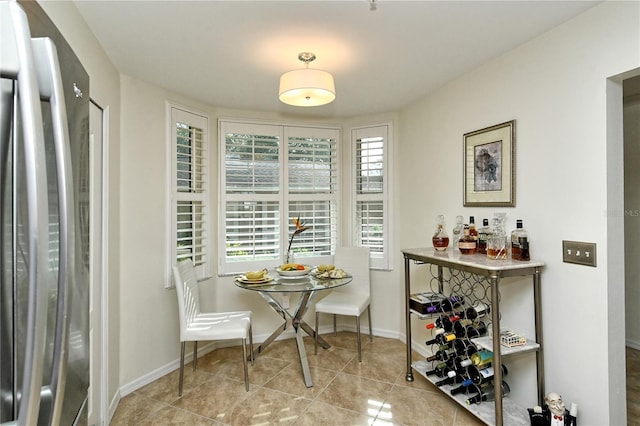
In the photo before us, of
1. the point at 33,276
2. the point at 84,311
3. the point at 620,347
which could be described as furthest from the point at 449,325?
the point at 33,276

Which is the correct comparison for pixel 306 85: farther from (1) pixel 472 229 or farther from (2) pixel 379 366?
(2) pixel 379 366

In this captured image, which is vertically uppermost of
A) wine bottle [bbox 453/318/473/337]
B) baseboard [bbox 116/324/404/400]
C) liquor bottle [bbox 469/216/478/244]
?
liquor bottle [bbox 469/216/478/244]

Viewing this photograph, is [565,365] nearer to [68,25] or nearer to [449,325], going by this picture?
[449,325]

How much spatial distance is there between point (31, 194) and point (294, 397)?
232cm

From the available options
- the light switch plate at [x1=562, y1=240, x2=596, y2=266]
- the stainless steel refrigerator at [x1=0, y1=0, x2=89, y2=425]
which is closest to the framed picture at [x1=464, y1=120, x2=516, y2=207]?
the light switch plate at [x1=562, y1=240, x2=596, y2=266]

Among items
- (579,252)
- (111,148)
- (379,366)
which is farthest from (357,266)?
(111,148)

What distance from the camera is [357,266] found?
3529 millimetres

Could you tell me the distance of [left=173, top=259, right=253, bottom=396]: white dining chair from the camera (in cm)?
249

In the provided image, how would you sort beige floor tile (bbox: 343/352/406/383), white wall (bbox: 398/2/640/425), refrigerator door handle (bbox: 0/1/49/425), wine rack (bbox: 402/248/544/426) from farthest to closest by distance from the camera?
beige floor tile (bbox: 343/352/406/383) < wine rack (bbox: 402/248/544/426) < white wall (bbox: 398/2/640/425) < refrigerator door handle (bbox: 0/1/49/425)

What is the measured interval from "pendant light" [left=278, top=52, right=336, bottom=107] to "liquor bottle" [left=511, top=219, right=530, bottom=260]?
1416 millimetres

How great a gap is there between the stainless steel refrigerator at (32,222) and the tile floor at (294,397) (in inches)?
71.8

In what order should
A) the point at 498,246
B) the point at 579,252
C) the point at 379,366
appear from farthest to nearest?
the point at 379,366 < the point at 498,246 < the point at 579,252

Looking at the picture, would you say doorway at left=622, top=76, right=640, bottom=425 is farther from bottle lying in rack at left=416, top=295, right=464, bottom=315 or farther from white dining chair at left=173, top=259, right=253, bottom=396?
white dining chair at left=173, top=259, right=253, bottom=396

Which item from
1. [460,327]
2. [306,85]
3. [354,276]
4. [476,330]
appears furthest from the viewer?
[354,276]
